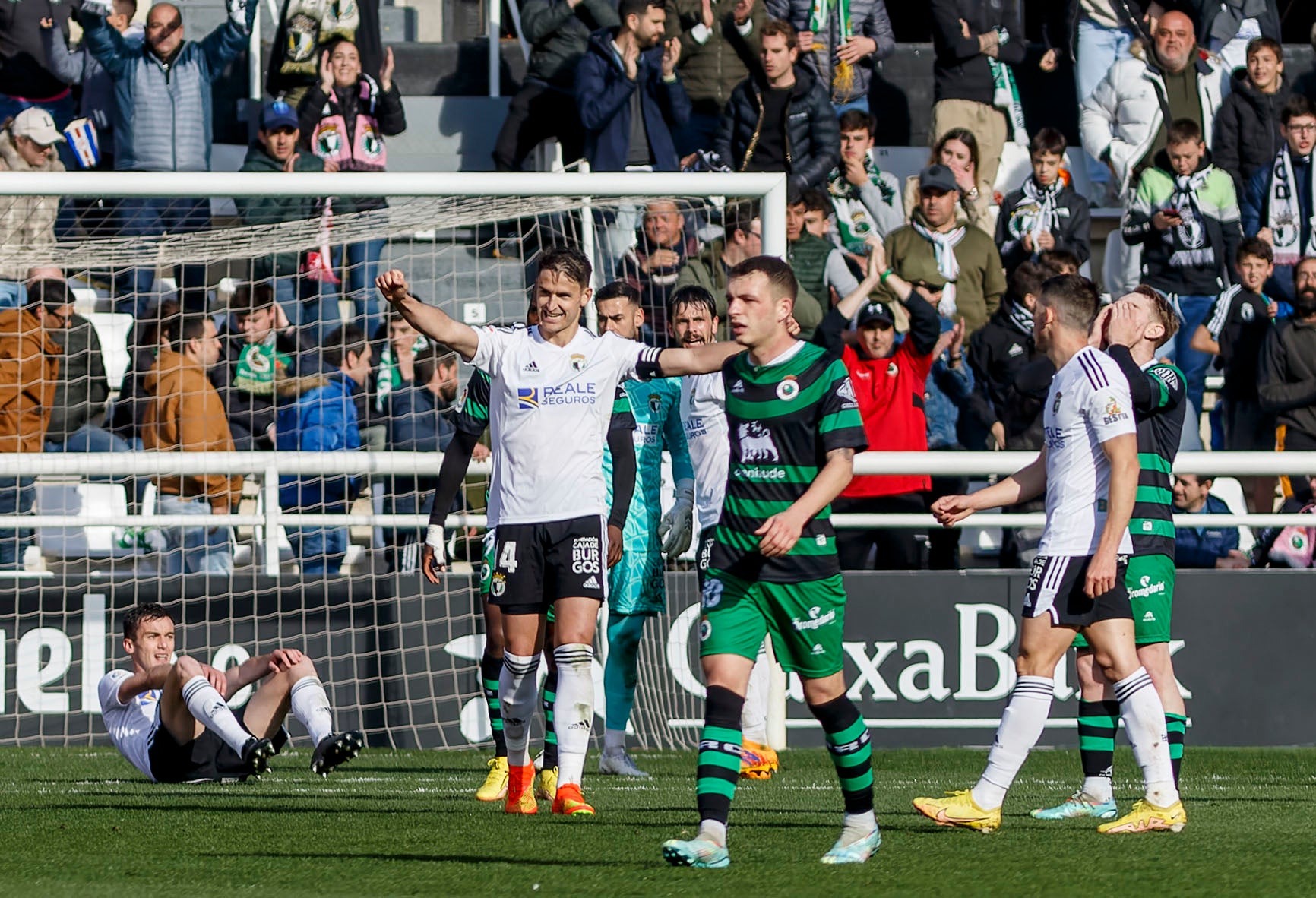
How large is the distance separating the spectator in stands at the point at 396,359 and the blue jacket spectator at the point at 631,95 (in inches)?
96.9

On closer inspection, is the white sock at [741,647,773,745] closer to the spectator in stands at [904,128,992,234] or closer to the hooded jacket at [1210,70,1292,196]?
the spectator in stands at [904,128,992,234]

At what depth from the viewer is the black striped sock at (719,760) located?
4.76m

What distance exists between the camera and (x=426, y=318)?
568 centimetres

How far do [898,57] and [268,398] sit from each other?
7182mm

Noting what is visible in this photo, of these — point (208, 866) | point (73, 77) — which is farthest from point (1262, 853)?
point (73, 77)

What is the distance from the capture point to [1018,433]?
10609 mm

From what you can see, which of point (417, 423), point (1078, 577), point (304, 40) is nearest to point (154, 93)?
point (304, 40)

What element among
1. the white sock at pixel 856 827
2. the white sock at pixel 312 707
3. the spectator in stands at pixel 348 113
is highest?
the spectator in stands at pixel 348 113

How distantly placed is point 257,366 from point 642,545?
3.39m

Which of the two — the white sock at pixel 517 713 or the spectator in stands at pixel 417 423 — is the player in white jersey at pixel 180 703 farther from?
the spectator in stands at pixel 417 423

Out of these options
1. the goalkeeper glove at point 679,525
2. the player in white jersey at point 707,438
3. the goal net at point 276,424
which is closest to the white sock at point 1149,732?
the player in white jersey at point 707,438

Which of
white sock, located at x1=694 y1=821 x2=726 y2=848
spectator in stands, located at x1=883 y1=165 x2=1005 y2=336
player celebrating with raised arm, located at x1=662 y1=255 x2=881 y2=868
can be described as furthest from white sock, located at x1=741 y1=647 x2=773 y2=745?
spectator in stands, located at x1=883 y1=165 x2=1005 y2=336

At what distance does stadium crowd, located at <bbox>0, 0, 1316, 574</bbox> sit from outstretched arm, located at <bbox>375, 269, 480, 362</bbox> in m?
4.05

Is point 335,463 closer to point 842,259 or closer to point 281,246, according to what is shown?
point 281,246
